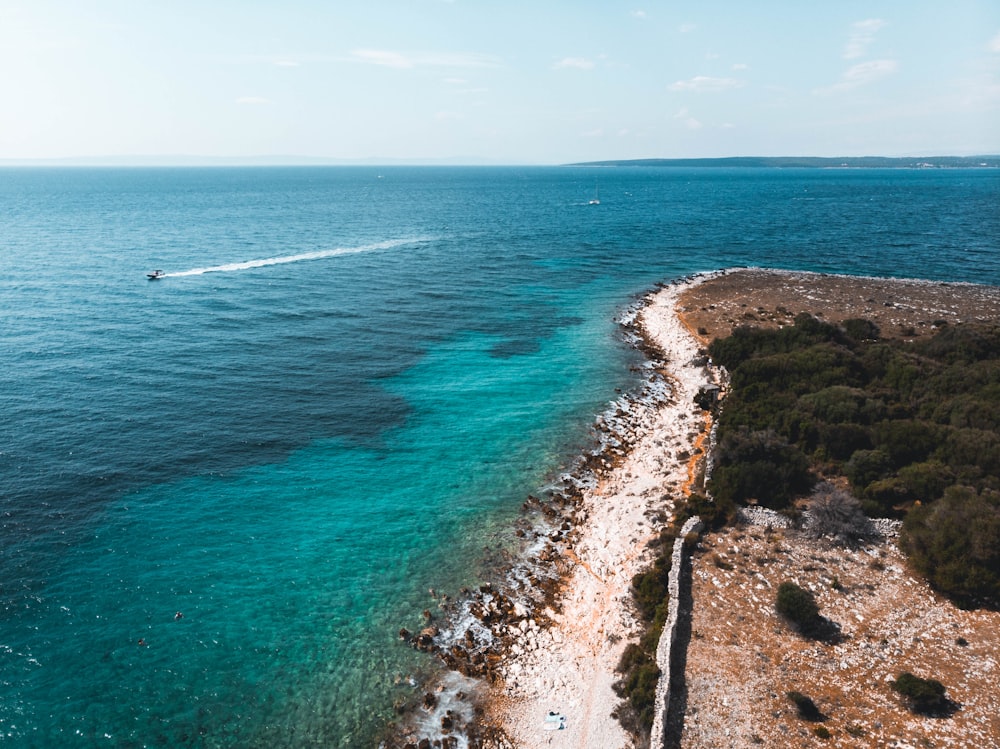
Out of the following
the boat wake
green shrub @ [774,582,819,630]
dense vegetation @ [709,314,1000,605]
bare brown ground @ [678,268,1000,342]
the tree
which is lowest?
green shrub @ [774,582,819,630]

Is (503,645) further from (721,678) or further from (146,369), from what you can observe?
(146,369)

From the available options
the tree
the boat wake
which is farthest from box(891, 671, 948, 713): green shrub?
the boat wake

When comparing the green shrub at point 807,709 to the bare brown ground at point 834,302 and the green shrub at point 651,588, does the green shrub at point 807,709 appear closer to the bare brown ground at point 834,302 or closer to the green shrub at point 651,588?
the green shrub at point 651,588

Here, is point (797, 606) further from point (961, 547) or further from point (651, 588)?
point (961, 547)

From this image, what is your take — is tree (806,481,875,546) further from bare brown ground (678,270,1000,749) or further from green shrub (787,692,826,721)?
green shrub (787,692,826,721)

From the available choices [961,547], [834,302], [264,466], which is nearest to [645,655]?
[961,547]

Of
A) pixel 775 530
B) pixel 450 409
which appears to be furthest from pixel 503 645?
pixel 450 409

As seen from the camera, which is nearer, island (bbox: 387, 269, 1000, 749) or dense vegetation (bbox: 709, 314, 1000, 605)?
island (bbox: 387, 269, 1000, 749)

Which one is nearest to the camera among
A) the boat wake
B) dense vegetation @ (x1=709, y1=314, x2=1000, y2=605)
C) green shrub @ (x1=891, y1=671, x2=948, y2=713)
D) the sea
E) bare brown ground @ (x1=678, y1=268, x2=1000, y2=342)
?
green shrub @ (x1=891, y1=671, x2=948, y2=713)
